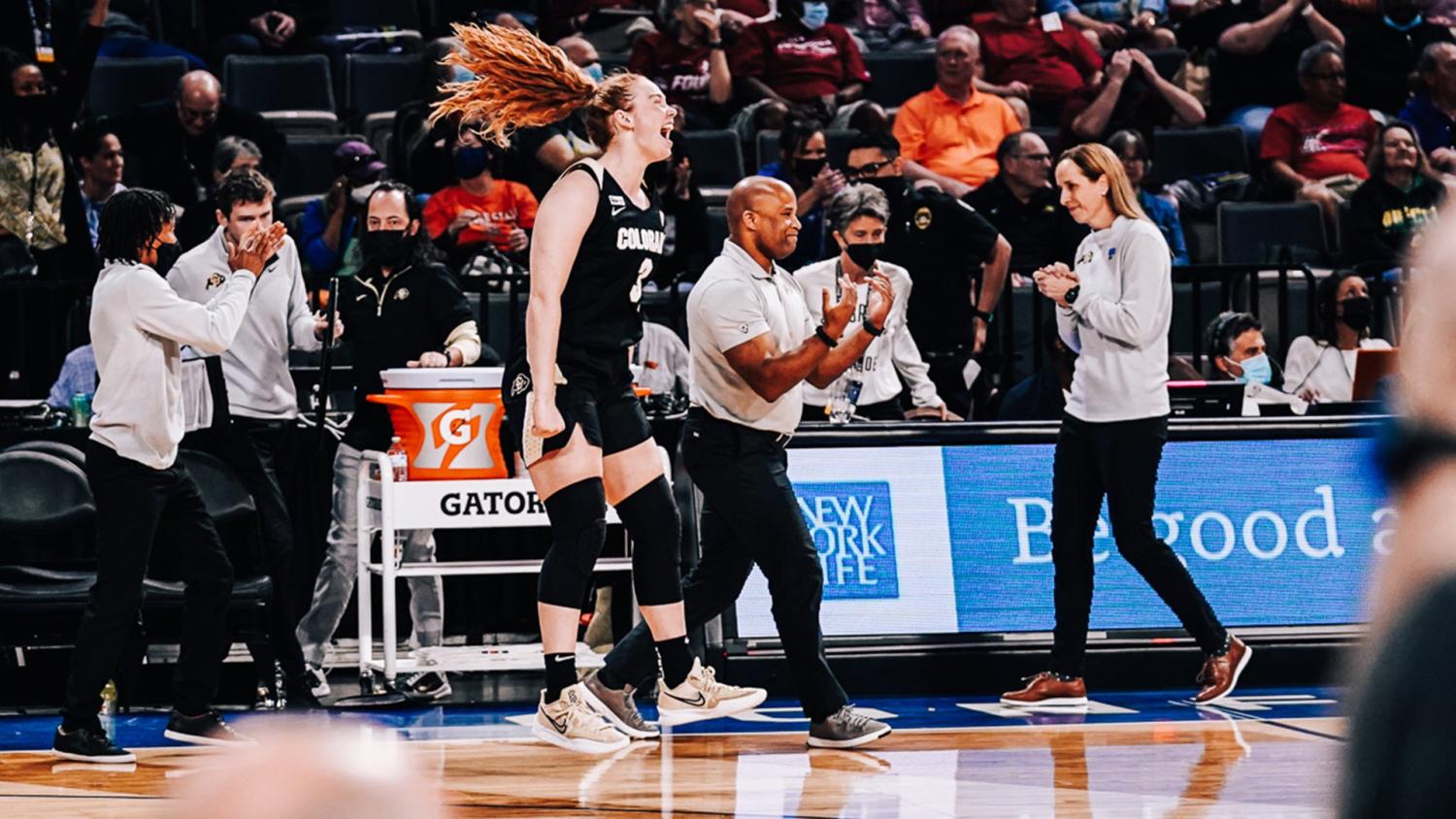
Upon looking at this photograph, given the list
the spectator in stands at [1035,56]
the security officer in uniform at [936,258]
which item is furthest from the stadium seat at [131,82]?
the spectator in stands at [1035,56]

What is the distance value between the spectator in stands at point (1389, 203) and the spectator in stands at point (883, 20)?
12.3ft

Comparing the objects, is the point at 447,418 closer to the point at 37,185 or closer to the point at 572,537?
the point at 572,537

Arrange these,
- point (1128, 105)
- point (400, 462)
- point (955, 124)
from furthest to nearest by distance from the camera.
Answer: point (1128, 105)
point (955, 124)
point (400, 462)

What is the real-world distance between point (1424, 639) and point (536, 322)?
507 centimetres

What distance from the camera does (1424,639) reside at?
1.24m

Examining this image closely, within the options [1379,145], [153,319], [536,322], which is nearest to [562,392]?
[536,322]

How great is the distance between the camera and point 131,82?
1230 cm

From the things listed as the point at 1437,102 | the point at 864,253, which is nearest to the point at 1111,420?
the point at 864,253

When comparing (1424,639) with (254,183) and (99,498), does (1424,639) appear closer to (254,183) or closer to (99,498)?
(99,498)

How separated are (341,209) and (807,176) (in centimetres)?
250

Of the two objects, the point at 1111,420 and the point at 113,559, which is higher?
the point at 1111,420

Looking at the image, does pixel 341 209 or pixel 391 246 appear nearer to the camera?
pixel 391 246

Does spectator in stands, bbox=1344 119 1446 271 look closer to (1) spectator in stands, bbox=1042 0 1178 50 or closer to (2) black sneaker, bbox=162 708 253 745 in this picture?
(1) spectator in stands, bbox=1042 0 1178 50

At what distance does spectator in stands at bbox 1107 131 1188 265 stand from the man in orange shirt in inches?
33.4
